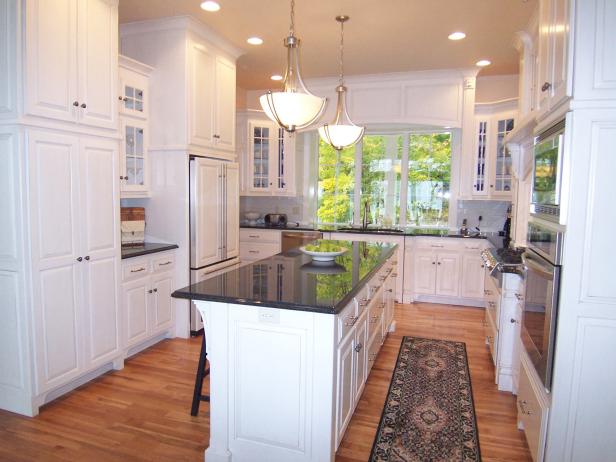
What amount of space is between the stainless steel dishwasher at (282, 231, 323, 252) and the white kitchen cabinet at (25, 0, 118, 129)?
3045 millimetres

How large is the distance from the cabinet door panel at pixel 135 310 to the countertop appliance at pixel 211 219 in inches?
19.6

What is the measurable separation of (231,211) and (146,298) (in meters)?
1.33

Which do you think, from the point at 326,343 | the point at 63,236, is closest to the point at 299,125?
the point at 326,343

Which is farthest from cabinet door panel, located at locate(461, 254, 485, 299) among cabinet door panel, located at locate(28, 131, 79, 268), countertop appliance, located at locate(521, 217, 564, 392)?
cabinet door panel, located at locate(28, 131, 79, 268)

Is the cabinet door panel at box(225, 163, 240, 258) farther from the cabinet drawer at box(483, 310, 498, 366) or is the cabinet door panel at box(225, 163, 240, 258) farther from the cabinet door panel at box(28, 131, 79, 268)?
the cabinet drawer at box(483, 310, 498, 366)

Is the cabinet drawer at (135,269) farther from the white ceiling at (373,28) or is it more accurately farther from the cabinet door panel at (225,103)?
the white ceiling at (373,28)

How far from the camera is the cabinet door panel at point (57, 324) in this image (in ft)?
8.90

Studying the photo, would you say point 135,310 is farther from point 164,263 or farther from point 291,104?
point 291,104

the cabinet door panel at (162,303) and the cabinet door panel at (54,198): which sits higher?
the cabinet door panel at (54,198)

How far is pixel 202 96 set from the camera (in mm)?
4172

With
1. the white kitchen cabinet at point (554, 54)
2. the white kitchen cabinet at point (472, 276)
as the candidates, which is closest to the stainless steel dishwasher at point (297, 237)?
the white kitchen cabinet at point (472, 276)

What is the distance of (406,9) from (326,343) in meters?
2.90

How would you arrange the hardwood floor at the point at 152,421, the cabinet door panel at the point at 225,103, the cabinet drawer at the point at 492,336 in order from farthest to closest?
the cabinet door panel at the point at 225,103 < the cabinet drawer at the point at 492,336 < the hardwood floor at the point at 152,421

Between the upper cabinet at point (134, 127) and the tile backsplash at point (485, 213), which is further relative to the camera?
the tile backsplash at point (485, 213)
